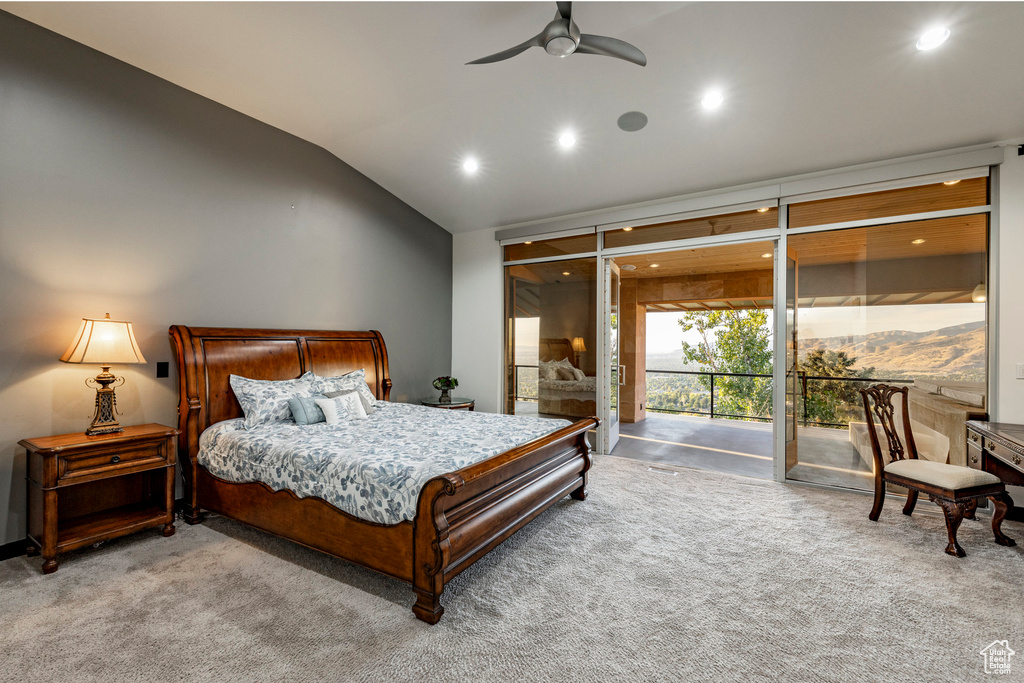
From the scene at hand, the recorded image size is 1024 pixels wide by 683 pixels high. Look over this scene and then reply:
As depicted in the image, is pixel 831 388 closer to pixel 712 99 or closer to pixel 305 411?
pixel 712 99

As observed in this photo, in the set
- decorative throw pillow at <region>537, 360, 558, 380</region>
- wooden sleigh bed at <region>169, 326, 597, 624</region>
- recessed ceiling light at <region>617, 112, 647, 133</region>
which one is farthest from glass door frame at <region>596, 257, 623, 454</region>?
recessed ceiling light at <region>617, 112, 647, 133</region>

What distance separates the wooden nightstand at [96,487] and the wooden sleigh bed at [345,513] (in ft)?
0.86

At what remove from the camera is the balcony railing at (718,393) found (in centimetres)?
389

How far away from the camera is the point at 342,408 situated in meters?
3.59

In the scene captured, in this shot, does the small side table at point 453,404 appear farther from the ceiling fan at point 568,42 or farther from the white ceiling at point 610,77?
the ceiling fan at point 568,42

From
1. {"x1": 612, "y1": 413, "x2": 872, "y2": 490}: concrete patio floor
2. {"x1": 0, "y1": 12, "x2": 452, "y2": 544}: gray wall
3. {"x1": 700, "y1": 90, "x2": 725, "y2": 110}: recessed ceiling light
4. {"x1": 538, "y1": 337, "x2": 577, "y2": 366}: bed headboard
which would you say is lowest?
{"x1": 612, "y1": 413, "x2": 872, "y2": 490}: concrete patio floor

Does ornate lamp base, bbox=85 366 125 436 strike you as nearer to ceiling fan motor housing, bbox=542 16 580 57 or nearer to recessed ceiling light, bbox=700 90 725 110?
ceiling fan motor housing, bbox=542 16 580 57

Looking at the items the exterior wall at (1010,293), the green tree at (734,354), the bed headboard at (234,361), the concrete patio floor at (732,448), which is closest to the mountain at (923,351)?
the exterior wall at (1010,293)

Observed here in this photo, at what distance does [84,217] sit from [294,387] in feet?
5.71

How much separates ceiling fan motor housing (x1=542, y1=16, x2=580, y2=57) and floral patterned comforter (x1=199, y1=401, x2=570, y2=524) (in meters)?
2.24

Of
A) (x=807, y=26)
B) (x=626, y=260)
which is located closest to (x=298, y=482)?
(x=807, y=26)

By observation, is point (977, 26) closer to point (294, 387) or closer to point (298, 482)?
point (298, 482)

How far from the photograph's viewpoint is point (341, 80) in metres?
3.32

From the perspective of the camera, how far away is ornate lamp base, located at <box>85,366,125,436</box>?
278 cm
